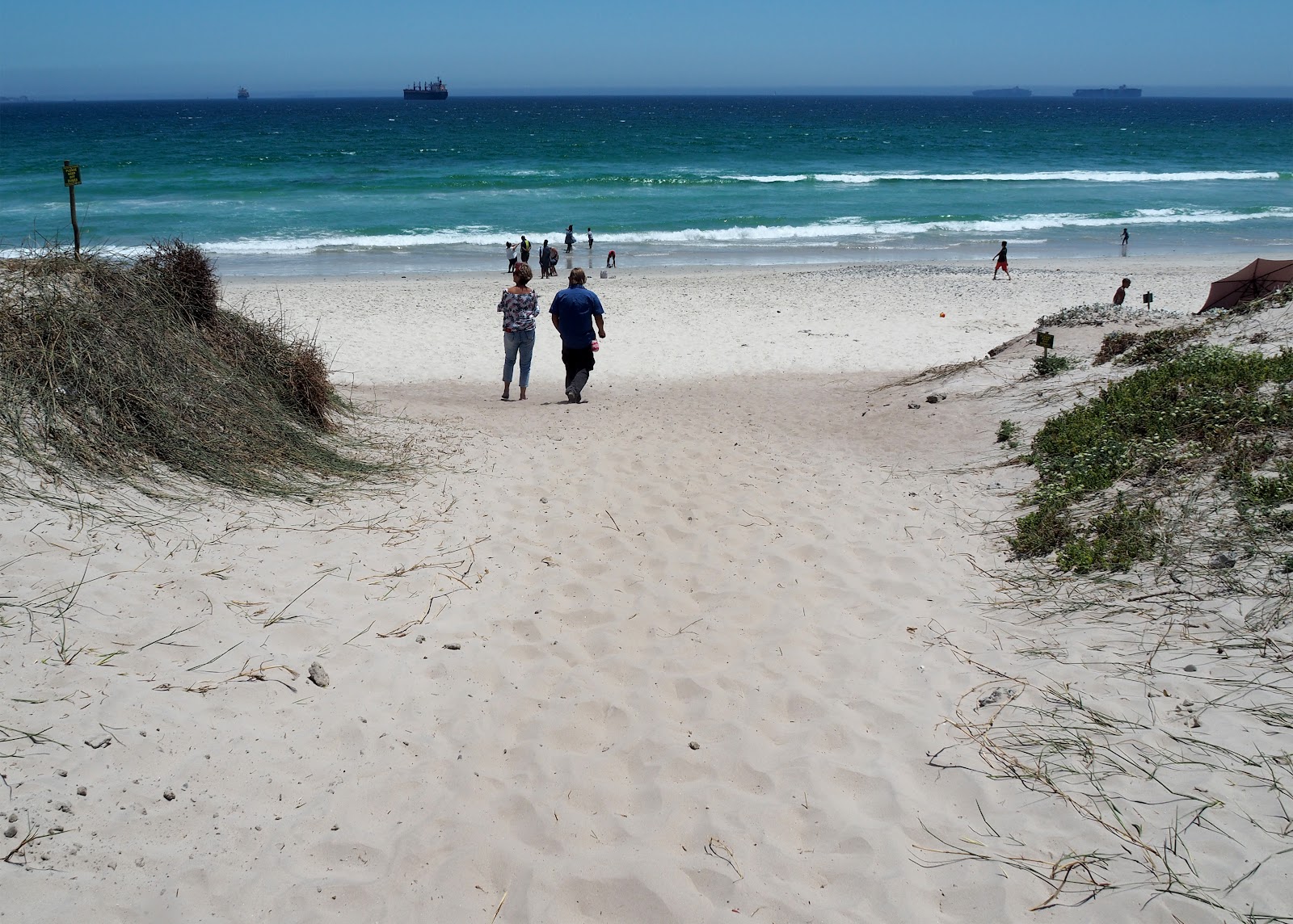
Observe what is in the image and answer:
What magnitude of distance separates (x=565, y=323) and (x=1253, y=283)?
27.6 ft

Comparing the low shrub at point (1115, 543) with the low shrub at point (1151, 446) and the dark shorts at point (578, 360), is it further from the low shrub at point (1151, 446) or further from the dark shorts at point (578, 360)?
the dark shorts at point (578, 360)

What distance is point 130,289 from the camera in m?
6.52

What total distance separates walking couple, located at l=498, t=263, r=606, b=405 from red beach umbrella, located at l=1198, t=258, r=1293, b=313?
764cm

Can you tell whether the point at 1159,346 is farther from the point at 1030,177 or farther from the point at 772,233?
the point at 1030,177

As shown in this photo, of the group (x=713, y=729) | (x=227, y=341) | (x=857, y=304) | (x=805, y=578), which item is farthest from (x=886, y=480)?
(x=857, y=304)

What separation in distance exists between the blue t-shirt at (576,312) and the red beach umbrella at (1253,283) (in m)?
7.61

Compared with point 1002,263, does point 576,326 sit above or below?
below

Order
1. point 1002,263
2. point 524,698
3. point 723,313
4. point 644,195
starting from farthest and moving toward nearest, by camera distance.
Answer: point 644,195
point 1002,263
point 723,313
point 524,698

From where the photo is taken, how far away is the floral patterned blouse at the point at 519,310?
9367 millimetres

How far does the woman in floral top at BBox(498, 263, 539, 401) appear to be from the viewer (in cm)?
933

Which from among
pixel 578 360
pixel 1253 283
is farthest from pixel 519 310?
pixel 1253 283

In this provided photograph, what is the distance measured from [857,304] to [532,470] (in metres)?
13.4

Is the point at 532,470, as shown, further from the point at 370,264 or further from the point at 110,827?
the point at 370,264

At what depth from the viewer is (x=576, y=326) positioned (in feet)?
30.8
